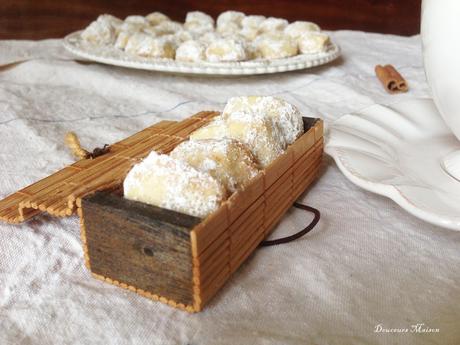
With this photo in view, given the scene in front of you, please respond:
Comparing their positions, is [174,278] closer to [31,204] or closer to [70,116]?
[31,204]

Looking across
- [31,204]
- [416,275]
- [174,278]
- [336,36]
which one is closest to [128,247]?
[174,278]

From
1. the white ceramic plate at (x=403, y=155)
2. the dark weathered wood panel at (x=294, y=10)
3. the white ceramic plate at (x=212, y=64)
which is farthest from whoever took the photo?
the dark weathered wood panel at (x=294, y=10)

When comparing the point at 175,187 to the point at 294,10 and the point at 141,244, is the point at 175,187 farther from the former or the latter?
the point at 294,10

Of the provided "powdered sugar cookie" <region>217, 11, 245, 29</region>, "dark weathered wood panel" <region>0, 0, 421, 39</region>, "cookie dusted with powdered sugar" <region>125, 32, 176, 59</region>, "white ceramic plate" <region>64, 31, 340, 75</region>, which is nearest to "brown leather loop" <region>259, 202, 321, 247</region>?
"white ceramic plate" <region>64, 31, 340, 75</region>

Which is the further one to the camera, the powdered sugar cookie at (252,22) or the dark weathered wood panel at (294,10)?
the dark weathered wood panel at (294,10)

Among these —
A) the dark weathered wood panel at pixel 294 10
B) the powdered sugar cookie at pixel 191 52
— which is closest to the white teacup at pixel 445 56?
the powdered sugar cookie at pixel 191 52

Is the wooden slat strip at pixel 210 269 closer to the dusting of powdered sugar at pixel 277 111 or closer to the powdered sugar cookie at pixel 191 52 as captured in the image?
the dusting of powdered sugar at pixel 277 111

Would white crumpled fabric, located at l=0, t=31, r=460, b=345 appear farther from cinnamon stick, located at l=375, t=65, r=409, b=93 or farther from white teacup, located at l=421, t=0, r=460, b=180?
Result: cinnamon stick, located at l=375, t=65, r=409, b=93

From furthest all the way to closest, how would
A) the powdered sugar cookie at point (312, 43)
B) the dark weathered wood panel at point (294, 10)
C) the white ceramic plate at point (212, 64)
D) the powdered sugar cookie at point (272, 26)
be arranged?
the dark weathered wood panel at point (294, 10), the powdered sugar cookie at point (272, 26), the powdered sugar cookie at point (312, 43), the white ceramic plate at point (212, 64)
